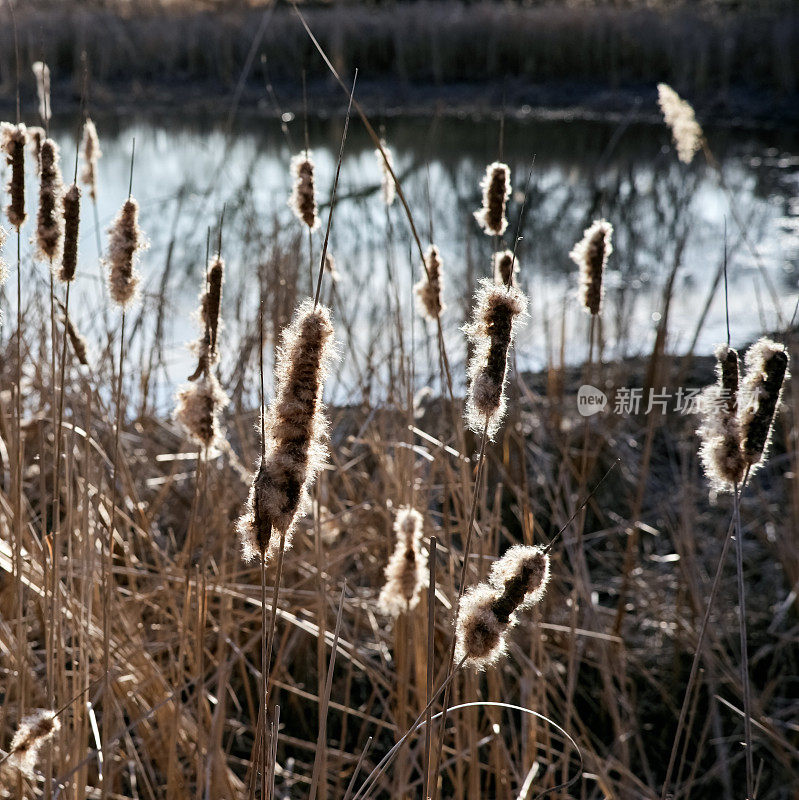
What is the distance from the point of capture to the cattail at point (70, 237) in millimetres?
1068

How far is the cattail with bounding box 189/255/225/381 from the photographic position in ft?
3.12

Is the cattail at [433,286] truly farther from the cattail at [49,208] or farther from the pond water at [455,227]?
the pond water at [455,227]

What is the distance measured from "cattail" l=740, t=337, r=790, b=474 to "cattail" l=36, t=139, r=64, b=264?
0.76 metres

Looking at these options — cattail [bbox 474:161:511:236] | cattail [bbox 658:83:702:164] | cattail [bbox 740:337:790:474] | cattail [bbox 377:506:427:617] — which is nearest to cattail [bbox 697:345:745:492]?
cattail [bbox 740:337:790:474]

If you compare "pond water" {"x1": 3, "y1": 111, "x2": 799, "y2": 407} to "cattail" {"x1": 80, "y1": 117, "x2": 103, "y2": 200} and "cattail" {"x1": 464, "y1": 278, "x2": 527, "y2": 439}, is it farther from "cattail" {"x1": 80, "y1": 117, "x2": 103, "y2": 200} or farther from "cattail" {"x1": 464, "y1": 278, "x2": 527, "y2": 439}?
"cattail" {"x1": 464, "y1": 278, "x2": 527, "y2": 439}

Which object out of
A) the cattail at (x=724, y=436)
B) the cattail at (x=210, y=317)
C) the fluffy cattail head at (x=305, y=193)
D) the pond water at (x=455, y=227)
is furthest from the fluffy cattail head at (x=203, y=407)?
the pond water at (x=455, y=227)

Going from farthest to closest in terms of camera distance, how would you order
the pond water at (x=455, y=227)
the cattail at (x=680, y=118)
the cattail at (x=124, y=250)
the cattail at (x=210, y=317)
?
the pond water at (x=455, y=227), the cattail at (x=680, y=118), the cattail at (x=124, y=250), the cattail at (x=210, y=317)

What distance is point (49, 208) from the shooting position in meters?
1.08

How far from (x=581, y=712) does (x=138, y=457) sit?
113 centimetres

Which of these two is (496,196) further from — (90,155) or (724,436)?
(90,155)

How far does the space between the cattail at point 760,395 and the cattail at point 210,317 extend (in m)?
0.50

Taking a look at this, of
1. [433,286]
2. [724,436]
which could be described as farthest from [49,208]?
[724,436]

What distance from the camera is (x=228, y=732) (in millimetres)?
1708

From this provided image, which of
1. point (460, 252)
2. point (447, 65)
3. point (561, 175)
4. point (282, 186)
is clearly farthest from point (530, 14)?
point (460, 252)
